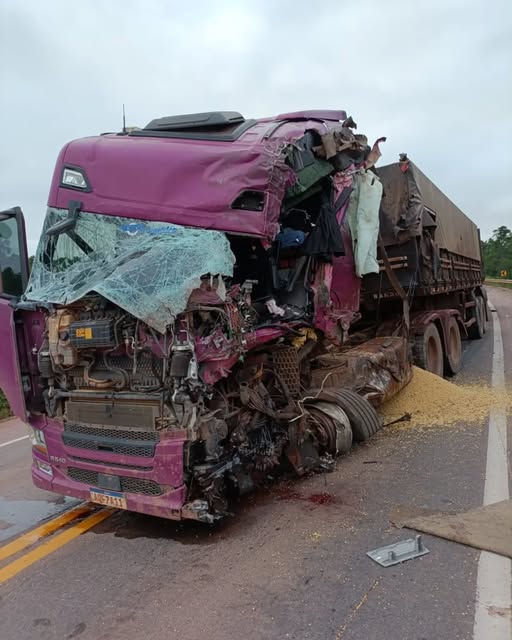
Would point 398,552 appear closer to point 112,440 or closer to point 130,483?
point 130,483

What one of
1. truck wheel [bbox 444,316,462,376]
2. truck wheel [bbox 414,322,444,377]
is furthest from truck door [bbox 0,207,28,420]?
truck wheel [bbox 444,316,462,376]

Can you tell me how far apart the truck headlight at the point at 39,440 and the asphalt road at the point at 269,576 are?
62cm

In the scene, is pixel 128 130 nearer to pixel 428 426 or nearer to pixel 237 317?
pixel 237 317

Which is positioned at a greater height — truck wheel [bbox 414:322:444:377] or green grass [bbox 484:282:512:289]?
green grass [bbox 484:282:512:289]

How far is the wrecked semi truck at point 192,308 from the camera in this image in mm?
3506

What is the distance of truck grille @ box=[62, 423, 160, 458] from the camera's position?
11.6ft

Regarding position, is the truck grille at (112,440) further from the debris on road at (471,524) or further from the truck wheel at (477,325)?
the truck wheel at (477,325)

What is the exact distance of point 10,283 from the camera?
4.55m

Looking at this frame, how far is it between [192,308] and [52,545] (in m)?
2.01

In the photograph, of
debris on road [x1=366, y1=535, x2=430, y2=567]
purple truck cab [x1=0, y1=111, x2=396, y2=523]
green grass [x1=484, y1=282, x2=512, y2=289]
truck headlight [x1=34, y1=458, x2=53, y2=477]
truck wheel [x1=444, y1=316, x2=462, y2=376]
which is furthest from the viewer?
green grass [x1=484, y1=282, x2=512, y2=289]

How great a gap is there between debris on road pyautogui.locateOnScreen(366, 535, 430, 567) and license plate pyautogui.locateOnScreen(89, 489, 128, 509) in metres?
1.66

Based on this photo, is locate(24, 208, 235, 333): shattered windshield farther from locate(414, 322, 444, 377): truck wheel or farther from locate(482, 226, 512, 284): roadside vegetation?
locate(482, 226, 512, 284): roadside vegetation

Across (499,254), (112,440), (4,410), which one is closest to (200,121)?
(112,440)

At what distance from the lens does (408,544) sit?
3348 mm
